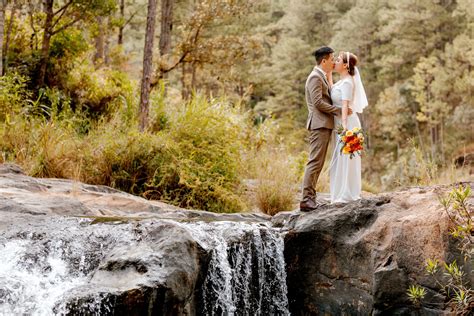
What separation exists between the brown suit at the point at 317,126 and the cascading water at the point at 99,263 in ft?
2.73

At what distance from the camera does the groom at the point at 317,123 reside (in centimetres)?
686

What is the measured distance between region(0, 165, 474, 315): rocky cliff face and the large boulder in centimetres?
1

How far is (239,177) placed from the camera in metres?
10.2

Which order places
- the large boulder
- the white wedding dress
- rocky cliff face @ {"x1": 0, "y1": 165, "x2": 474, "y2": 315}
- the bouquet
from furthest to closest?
the white wedding dress → the bouquet → the large boulder → rocky cliff face @ {"x1": 0, "y1": 165, "x2": 474, "y2": 315}

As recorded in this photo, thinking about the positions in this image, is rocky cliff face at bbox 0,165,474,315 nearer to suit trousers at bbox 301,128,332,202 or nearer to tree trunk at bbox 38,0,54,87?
suit trousers at bbox 301,128,332,202

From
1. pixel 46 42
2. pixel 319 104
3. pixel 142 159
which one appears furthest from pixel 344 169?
pixel 46 42

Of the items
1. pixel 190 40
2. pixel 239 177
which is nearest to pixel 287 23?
pixel 190 40

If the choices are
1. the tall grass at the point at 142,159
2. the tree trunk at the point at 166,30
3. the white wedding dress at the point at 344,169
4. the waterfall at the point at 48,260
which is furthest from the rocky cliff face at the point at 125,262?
the tree trunk at the point at 166,30

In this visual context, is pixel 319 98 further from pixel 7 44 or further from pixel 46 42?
pixel 7 44

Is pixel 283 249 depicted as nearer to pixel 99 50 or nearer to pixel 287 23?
pixel 99 50

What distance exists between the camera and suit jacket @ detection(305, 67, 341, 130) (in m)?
6.86

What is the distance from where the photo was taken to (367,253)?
19.7 ft

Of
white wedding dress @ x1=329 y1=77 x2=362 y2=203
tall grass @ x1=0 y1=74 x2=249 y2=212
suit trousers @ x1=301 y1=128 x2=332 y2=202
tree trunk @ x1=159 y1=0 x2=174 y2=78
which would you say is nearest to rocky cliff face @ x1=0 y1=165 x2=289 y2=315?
suit trousers @ x1=301 y1=128 x2=332 y2=202

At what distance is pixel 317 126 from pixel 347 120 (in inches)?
14.5
